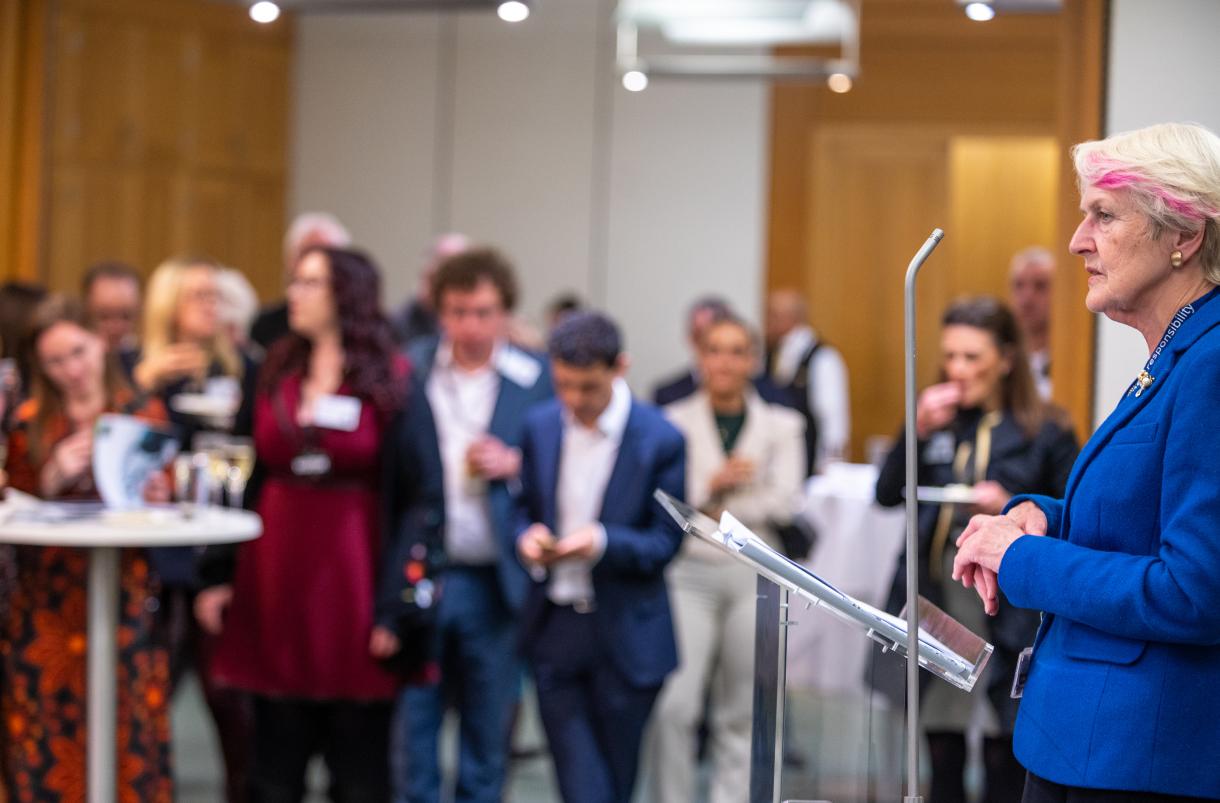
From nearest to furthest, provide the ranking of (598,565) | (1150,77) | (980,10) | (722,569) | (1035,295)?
(1150,77) < (980,10) < (598,565) < (722,569) < (1035,295)

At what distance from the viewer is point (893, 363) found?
9531 millimetres

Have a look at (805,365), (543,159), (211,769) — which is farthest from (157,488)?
(543,159)

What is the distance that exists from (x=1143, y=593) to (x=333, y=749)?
2431 millimetres

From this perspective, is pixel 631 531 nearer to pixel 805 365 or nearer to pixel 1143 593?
pixel 1143 593

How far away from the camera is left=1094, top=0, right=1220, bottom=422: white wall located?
10.3 feet

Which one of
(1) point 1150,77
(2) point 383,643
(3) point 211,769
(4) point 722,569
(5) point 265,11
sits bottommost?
(3) point 211,769

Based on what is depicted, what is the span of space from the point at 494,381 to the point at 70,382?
118 cm

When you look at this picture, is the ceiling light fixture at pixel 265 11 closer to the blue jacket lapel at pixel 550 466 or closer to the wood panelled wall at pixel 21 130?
the wood panelled wall at pixel 21 130

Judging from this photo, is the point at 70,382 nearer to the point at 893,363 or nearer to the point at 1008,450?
the point at 1008,450

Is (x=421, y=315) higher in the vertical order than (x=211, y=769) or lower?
higher

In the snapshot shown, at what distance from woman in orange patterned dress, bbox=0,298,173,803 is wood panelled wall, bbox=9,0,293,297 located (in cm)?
463

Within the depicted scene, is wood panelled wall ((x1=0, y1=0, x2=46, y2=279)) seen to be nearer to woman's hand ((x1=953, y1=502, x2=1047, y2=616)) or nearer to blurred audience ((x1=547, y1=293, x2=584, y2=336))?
blurred audience ((x1=547, y1=293, x2=584, y2=336))

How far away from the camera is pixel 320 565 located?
3.61 meters

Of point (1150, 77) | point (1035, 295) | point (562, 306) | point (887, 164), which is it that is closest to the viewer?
point (1150, 77)
